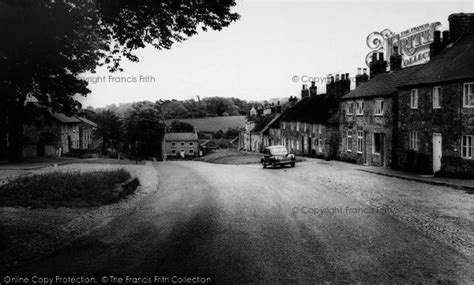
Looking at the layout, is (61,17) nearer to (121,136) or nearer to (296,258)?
(296,258)

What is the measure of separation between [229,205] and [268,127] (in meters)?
53.8

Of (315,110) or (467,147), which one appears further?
(315,110)

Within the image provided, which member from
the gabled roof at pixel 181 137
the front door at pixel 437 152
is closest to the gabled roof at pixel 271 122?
the gabled roof at pixel 181 137

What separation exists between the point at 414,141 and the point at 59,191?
73.7 ft

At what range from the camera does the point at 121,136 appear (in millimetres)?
93125

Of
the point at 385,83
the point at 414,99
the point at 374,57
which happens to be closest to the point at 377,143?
the point at 385,83

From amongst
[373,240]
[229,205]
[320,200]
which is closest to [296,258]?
[373,240]

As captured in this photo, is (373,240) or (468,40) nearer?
(373,240)

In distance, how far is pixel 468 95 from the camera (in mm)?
23203

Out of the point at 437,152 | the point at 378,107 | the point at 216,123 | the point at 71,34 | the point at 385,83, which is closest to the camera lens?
the point at 71,34

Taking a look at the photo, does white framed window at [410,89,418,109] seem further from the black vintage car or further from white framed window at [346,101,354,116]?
white framed window at [346,101,354,116]

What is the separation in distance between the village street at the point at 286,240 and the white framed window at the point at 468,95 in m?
7.92

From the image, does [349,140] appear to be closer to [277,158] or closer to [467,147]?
[277,158]

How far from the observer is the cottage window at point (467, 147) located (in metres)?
23.2
